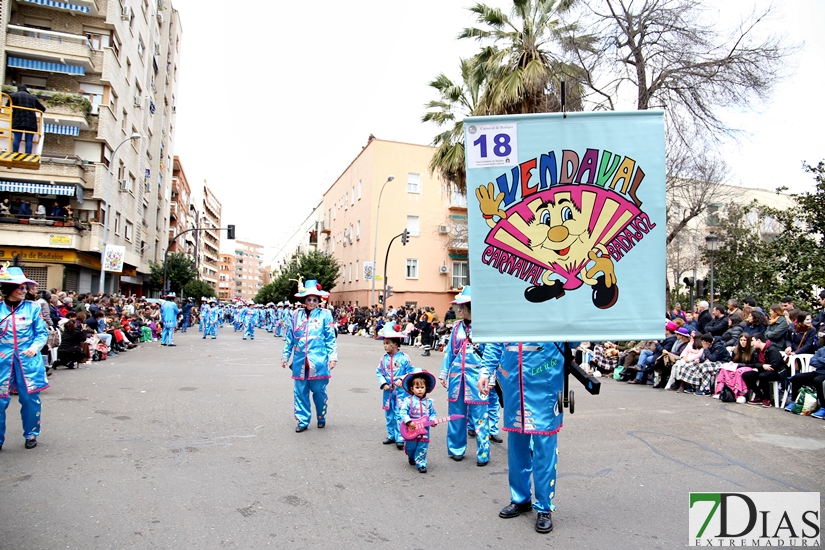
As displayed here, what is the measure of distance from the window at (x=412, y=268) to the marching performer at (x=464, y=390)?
113 feet

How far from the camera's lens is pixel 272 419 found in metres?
7.86

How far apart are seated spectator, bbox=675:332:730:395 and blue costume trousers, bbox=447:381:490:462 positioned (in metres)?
7.29

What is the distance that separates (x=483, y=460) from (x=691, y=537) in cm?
226

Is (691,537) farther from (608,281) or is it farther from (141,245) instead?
(141,245)

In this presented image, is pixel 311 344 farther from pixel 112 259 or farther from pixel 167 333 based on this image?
pixel 112 259

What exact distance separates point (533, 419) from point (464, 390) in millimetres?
1787

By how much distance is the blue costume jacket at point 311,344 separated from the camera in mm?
7191

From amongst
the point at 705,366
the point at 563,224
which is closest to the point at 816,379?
the point at 705,366

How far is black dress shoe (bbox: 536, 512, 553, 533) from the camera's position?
13.2 feet

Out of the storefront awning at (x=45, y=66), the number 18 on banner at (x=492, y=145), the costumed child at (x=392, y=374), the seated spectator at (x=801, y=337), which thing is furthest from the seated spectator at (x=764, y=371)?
the storefront awning at (x=45, y=66)

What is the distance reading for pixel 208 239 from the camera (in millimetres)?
112812

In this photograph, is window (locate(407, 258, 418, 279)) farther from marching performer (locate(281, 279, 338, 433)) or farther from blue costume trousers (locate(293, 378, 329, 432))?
blue costume trousers (locate(293, 378, 329, 432))

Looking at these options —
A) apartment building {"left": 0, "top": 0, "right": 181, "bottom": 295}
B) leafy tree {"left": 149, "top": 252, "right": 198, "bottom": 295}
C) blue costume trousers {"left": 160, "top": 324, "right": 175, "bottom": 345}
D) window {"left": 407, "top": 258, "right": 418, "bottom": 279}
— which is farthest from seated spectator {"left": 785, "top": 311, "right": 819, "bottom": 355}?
leafy tree {"left": 149, "top": 252, "right": 198, "bottom": 295}

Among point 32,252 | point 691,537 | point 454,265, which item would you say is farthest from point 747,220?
point 32,252
